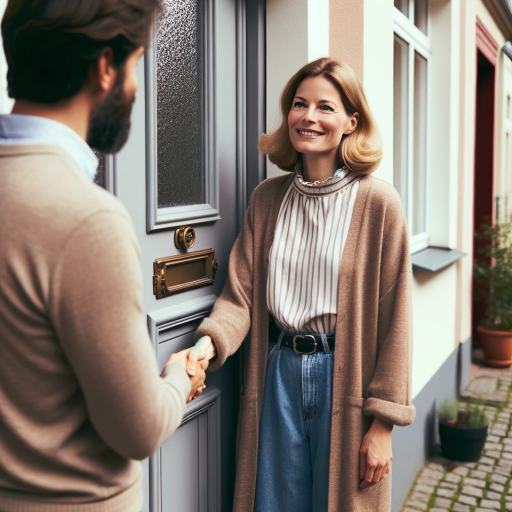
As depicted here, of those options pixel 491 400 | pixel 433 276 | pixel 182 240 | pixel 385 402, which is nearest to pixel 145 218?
pixel 182 240

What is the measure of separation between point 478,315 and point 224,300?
5.57 meters

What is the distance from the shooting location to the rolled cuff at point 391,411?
6.84 ft

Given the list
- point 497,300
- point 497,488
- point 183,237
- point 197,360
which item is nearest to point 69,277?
point 197,360

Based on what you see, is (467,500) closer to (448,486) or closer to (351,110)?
(448,486)

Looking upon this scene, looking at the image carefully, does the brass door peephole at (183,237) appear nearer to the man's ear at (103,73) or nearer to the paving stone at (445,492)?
the man's ear at (103,73)

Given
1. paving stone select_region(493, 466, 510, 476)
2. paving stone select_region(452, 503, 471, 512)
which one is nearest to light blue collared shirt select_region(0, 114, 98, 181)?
paving stone select_region(452, 503, 471, 512)

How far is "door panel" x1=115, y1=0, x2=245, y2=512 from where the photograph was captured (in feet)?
6.77

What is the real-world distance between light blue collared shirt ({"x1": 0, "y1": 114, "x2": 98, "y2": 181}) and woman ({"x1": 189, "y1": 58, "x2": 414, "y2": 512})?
3.70 ft

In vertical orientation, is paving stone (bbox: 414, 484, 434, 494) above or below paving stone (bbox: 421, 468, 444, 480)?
below

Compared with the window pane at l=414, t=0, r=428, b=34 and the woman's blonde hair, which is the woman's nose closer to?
the woman's blonde hair

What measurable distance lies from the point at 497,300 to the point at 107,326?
20.2ft

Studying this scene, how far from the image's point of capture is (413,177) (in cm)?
498

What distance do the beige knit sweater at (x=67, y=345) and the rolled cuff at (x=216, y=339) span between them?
1.02 m

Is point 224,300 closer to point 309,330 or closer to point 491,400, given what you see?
point 309,330
